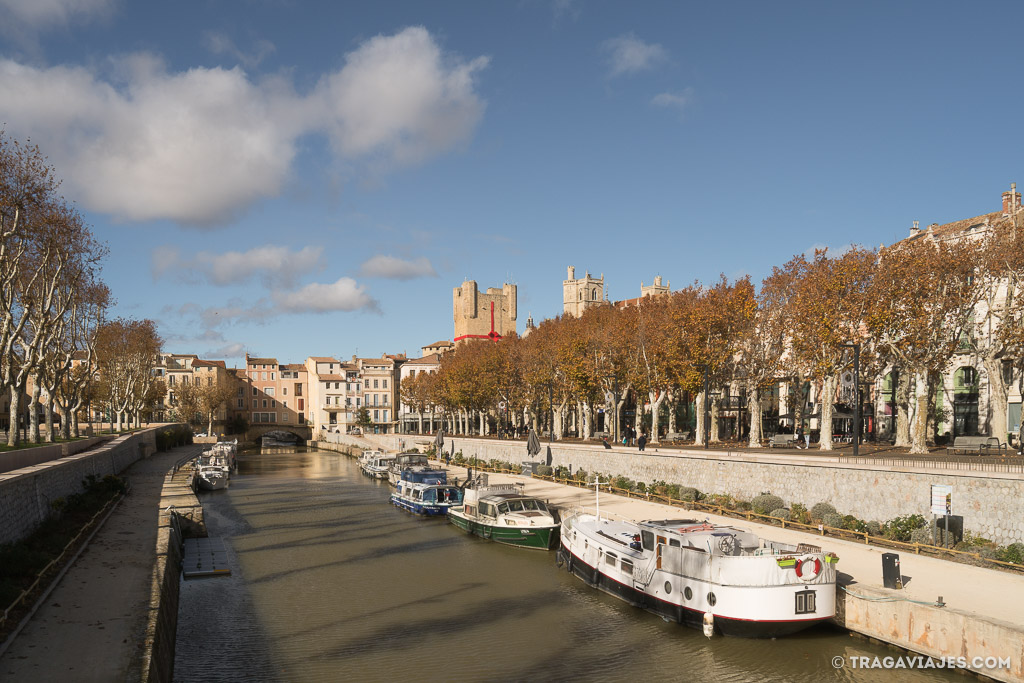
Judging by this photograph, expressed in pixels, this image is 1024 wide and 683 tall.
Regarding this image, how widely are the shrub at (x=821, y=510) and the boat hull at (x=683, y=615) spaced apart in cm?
975

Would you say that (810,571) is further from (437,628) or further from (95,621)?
(95,621)

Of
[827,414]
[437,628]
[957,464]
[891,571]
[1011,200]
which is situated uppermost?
[1011,200]

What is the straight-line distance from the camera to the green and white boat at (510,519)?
31.9m

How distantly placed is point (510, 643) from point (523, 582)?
695cm

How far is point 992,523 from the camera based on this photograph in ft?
77.0

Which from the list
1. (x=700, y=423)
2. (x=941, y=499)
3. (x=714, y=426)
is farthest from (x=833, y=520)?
(x=714, y=426)

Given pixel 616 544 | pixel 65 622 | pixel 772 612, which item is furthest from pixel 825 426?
pixel 65 622

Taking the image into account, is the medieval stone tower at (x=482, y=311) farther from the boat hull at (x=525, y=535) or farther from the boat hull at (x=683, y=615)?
the boat hull at (x=683, y=615)

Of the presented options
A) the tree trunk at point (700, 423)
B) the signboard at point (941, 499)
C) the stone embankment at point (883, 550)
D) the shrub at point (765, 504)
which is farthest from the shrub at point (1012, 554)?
the tree trunk at point (700, 423)

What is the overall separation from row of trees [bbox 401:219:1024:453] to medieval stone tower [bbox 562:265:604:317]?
8852 cm

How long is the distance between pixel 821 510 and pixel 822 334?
12.2 metres

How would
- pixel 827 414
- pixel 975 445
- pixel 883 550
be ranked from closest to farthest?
pixel 883 550 < pixel 975 445 < pixel 827 414

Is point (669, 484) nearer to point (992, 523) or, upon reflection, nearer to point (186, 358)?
point (992, 523)

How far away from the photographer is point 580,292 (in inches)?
6147
